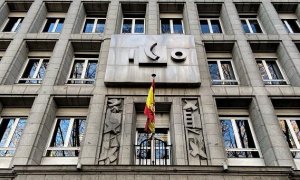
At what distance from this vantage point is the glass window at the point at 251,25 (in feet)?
50.5

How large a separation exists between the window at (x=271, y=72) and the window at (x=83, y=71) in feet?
28.0

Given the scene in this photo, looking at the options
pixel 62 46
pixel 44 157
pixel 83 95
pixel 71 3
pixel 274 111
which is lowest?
pixel 44 157

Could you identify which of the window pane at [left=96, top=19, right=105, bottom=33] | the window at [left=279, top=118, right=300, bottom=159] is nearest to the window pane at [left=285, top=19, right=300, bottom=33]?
the window at [left=279, top=118, right=300, bottom=159]

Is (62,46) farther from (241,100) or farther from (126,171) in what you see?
(241,100)

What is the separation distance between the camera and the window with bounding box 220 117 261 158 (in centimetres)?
1039

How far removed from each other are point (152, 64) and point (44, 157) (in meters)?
6.09

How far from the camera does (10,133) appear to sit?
11094 mm

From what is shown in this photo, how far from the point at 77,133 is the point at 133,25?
25.2 feet

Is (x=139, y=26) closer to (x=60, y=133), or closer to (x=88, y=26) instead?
(x=88, y=26)

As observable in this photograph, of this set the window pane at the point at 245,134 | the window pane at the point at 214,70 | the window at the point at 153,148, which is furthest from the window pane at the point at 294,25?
the window at the point at 153,148

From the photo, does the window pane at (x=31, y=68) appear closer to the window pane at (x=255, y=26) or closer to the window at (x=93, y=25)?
the window at (x=93, y=25)

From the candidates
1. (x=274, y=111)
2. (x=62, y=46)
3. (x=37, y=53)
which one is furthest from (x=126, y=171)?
(x=37, y=53)

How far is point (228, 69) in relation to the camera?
13.4 metres

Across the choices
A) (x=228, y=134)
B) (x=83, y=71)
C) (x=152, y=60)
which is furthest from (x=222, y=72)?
(x=83, y=71)
